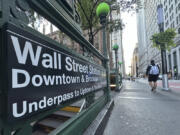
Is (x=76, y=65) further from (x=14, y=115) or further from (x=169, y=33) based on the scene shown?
(x=169, y=33)

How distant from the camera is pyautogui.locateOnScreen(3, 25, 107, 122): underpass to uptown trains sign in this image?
0.62 metres

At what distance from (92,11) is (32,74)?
7.44 meters

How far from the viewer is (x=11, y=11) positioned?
2.25ft

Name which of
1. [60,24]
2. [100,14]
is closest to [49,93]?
[60,24]

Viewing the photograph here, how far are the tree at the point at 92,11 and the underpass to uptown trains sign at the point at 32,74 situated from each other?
6489 millimetres

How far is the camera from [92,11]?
7172 millimetres

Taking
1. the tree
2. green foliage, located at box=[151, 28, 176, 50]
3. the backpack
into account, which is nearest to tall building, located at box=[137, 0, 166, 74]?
the tree

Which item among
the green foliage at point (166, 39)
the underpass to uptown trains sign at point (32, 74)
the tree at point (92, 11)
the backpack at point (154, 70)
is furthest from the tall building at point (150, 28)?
the underpass to uptown trains sign at point (32, 74)

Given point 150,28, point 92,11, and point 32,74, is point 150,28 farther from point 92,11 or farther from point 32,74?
point 32,74

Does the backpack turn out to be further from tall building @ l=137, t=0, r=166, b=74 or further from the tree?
tall building @ l=137, t=0, r=166, b=74

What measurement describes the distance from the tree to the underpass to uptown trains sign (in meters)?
6.49

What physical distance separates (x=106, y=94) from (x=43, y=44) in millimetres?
2755

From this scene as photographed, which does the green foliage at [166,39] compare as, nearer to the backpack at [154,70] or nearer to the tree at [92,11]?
the backpack at [154,70]

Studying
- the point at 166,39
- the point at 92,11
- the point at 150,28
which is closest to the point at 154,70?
the point at 166,39
